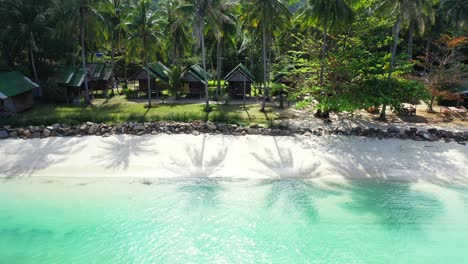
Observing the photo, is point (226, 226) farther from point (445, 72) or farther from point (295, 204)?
point (445, 72)

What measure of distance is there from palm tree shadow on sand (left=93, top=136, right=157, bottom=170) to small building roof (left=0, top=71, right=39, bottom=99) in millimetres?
11336

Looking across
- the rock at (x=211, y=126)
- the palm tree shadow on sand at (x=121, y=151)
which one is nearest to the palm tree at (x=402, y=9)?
the rock at (x=211, y=126)

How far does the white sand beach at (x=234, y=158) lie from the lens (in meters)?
16.9

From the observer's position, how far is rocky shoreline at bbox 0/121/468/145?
2106 centimetres

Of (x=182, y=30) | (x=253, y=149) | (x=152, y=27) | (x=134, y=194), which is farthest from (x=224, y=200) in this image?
(x=182, y=30)

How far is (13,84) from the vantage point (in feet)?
87.7

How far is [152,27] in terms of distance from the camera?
95.6ft

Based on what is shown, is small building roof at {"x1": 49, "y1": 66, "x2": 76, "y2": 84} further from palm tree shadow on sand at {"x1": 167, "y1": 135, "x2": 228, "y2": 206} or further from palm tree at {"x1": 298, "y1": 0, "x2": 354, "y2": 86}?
palm tree at {"x1": 298, "y1": 0, "x2": 354, "y2": 86}

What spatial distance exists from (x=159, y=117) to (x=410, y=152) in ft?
55.5

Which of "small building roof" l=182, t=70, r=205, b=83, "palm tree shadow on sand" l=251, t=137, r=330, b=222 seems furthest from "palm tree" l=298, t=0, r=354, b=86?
"small building roof" l=182, t=70, r=205, b=83

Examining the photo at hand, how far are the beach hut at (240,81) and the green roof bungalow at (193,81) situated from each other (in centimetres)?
300

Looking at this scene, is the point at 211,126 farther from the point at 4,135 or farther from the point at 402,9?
the point at 402,9

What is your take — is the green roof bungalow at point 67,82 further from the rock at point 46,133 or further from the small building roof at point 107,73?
the rock at point 46,133

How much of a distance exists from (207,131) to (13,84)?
689 inches
